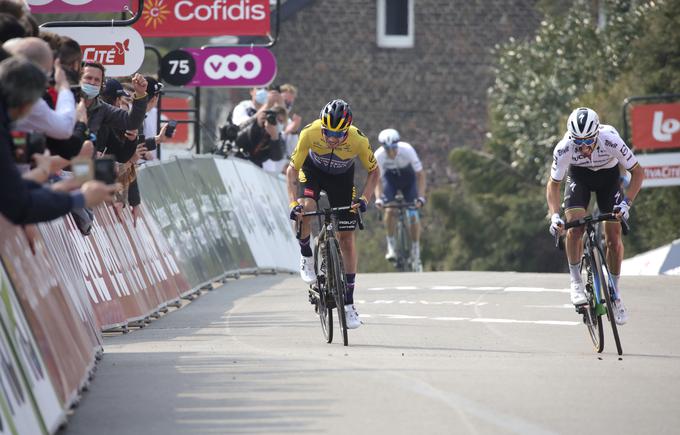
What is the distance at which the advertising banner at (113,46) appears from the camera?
16281mm

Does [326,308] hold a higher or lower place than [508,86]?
higher

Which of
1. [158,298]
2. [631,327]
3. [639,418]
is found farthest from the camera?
[158,298]

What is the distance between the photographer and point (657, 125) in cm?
2892

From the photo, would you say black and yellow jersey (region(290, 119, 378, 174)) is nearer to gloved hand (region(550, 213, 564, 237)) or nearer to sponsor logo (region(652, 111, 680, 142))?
gloved hand (region(550, 213, 564, 237))

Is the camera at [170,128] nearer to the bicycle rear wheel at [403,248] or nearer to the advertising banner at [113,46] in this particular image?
the advertising banner at [113,46]

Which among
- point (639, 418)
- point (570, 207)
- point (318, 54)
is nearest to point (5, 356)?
point (639, 418)

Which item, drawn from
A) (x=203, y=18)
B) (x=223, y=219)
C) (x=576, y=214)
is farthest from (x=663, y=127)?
(x=576, y=214)

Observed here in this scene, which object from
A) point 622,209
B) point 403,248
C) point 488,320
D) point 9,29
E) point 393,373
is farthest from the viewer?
point 403,248

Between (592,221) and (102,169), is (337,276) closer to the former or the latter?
(592,221)

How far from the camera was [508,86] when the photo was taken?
4684 cm

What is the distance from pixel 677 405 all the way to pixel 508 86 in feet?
123

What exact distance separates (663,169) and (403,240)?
14.1 feet

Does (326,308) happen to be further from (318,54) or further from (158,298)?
(318,54)

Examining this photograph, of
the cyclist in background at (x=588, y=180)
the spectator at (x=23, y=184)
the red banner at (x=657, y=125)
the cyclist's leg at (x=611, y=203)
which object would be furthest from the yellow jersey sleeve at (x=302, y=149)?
the red banner at (x=657, y=125)
